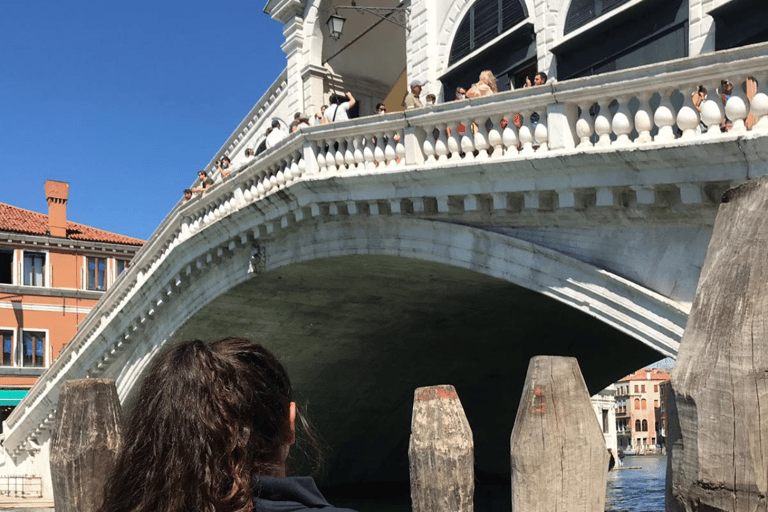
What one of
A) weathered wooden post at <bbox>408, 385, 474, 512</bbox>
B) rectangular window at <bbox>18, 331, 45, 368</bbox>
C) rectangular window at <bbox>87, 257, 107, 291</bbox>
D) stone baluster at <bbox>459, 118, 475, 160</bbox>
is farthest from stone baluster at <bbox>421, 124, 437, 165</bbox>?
rectangular window at <bbox>87, 257, 107, 291</bbox>

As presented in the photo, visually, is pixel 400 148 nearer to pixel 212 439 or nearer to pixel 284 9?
pixel 284 9

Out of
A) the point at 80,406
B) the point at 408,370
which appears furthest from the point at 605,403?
the point at 80,406

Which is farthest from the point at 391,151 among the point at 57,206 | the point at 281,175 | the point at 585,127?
the point at 57,206

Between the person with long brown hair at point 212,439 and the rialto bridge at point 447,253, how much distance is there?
18.4 ft

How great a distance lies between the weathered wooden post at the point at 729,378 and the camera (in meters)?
1.71

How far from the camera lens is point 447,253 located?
32.3 feet

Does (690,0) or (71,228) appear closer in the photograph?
(690,0)

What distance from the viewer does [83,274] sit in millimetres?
29266

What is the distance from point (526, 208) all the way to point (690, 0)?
286 centimetres

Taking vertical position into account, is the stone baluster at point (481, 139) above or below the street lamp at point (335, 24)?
below

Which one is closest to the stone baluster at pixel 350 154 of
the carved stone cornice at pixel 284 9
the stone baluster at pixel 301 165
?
the stone baluster at pixel 301 165

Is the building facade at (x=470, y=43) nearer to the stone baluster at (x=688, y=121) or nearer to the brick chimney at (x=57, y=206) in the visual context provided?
the stone baluster at (x=688, y=121)

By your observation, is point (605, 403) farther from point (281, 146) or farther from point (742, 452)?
point (742, 452)

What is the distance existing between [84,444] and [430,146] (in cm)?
656
